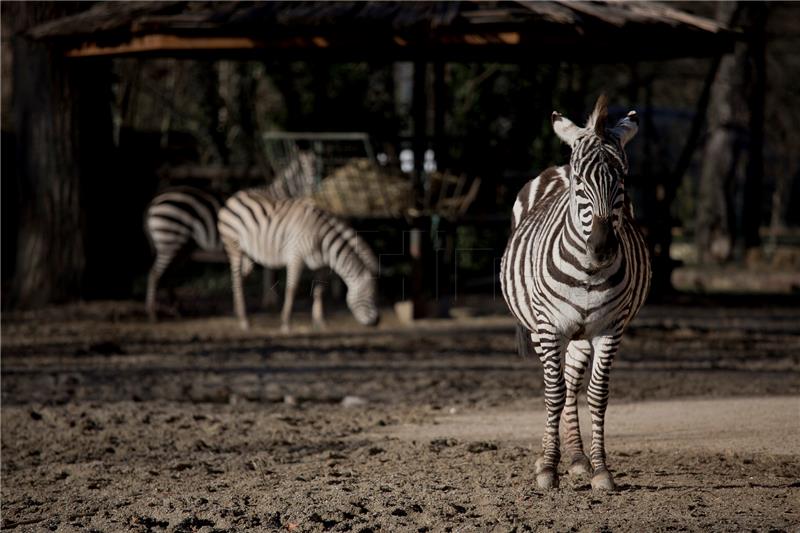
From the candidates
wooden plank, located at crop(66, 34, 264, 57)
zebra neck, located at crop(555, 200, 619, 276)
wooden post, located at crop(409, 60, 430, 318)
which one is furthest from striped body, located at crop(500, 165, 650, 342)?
wooden post, located at crop(409, 60, 430, 318)

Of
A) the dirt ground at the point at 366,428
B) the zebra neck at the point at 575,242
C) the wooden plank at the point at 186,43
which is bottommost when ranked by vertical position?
the dirt ground at the point at 366,428

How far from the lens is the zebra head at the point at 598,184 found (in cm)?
497

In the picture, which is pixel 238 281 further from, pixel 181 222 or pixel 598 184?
pixel 598 184

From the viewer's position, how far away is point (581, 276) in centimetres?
531

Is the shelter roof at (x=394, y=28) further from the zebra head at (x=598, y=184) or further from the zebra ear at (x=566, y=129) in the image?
the zebra head at (x=598, y=184)

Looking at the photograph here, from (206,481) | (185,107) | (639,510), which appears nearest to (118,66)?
(185,107)

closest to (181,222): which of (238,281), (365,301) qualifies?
(238,281)

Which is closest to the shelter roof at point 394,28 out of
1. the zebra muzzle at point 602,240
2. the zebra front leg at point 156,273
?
the zebra front leg at point 156,273

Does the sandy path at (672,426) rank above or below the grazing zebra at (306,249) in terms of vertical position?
below

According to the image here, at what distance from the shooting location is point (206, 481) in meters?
6.18

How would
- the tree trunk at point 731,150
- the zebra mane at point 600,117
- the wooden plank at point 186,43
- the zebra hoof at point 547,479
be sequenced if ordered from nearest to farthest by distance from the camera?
the zebra mane at point 600,117 < the zebra hoof at point 547,479 < the wooden plank at point 186,43 < the tree trunk at point 731,150

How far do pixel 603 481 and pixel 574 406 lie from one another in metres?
0.60

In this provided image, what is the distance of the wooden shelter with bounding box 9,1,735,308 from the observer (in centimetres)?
1095

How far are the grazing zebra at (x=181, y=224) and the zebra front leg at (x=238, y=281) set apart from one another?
19.2 inches
